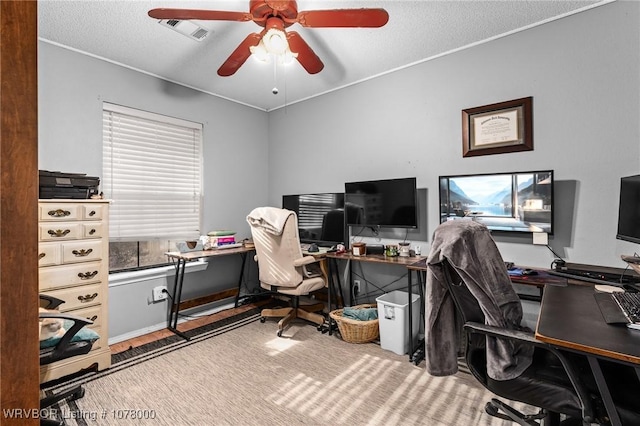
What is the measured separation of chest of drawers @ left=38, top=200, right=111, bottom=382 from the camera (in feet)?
6.89

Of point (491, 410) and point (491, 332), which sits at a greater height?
point (491, 332)

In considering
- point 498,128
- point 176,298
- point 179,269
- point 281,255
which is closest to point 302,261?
point 281,255

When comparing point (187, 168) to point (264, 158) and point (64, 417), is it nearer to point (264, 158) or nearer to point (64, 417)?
point (264, 158)

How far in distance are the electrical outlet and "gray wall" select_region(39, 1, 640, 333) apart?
0.45 feet

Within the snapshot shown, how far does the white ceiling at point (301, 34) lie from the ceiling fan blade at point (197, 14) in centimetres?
47

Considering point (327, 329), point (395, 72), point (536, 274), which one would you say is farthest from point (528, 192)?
point (327, 329)

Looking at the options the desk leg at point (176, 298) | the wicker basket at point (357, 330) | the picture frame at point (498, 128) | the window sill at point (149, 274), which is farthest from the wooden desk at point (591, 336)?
the window sill at point (149, 274)

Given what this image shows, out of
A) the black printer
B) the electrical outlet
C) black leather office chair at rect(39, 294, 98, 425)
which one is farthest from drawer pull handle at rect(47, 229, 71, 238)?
the electrical outlet

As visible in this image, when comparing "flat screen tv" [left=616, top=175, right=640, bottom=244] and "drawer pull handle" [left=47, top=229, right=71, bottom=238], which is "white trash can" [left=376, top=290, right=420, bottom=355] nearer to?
"flat screen tv" [left=616, top=175, right=640, bottom=244]

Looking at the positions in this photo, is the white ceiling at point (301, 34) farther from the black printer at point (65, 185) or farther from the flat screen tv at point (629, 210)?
the flat screen tv at point (629, 210)

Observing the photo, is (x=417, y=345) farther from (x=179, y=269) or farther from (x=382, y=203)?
(x=179, y=269)

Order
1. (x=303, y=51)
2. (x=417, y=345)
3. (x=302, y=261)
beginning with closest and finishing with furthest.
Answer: (x=303, y=51), (x=417, y=345), (x=302, y=261)

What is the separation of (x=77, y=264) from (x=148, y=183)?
1.16 metres

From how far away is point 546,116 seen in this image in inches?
91.4
